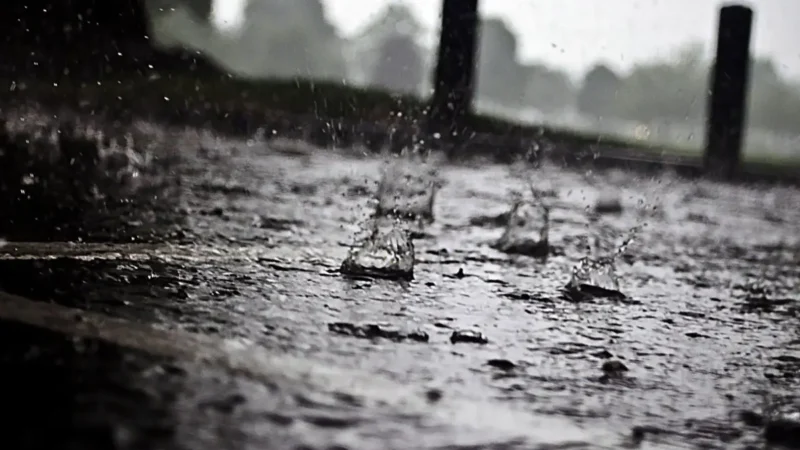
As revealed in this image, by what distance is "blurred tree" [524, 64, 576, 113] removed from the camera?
747 cm

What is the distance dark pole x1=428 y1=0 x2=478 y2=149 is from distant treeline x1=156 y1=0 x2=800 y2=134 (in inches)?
6.9

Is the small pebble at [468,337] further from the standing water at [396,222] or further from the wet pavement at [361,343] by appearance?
the standing water at [396,222]

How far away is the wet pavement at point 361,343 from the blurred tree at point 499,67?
14.5ft

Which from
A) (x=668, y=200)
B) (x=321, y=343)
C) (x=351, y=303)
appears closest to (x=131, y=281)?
(x=351, y=303)

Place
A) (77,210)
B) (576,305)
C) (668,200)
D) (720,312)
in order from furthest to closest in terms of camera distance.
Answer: (668,200), (77,210), (720,312), (576,305)

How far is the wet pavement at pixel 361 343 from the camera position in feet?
3.27

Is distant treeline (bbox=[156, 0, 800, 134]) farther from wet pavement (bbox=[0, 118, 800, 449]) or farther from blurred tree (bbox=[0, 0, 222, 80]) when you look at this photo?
wet pavement (bbox=[0, 118, 800, 449])

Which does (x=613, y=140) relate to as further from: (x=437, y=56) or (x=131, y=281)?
(x=131, y=281)

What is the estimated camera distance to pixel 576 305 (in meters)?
1.96

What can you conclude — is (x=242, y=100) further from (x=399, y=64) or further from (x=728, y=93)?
(x=728, y=93)

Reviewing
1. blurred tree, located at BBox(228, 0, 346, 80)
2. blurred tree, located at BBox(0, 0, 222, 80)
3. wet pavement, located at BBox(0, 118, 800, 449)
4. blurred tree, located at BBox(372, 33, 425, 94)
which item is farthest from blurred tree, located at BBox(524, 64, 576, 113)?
wet pavement, located at BBox(0, 118, 800, 449)

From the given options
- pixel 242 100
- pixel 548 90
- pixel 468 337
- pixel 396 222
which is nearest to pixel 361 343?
pixel 468 337

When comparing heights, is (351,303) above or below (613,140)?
below

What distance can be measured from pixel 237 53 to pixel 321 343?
Result: 15.3ft
